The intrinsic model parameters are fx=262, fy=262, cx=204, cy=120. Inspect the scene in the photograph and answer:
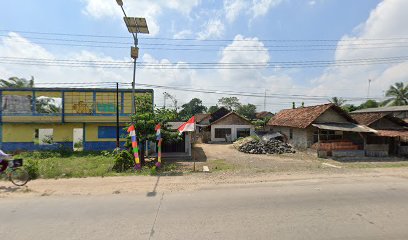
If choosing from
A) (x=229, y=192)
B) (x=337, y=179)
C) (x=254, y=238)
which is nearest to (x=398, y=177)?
(x=337, y=179)

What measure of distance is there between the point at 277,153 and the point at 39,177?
17.9m

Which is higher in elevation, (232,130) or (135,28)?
(135,28)

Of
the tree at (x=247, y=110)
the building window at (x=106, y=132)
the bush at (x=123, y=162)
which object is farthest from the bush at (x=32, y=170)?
the tree at (x=247, y=110)

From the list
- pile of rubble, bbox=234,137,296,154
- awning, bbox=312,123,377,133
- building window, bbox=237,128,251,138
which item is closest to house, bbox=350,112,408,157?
awning, bbox=312,123,377,133

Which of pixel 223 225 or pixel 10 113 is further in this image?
pixel 10 113

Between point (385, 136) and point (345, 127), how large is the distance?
3127 millimetres

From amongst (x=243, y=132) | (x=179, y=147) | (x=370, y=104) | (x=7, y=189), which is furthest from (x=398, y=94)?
(x=7, y=189)

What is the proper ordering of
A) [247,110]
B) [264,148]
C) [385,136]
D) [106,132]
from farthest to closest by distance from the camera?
[247,110], [264,148], [106,132], [385,136]

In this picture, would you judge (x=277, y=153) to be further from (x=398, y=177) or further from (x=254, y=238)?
(x=254, y=238)

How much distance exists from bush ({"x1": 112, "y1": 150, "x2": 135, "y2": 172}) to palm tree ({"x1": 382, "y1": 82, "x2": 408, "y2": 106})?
51.9 meters

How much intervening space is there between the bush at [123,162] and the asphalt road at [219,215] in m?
5.11

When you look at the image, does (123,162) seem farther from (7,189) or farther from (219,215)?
(219,215)

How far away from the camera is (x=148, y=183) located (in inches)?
409

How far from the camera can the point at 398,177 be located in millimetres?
11852
